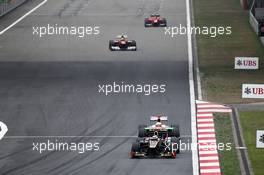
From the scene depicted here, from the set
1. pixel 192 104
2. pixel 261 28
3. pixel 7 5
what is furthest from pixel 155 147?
pixel 7 5

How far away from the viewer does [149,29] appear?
82875 mm

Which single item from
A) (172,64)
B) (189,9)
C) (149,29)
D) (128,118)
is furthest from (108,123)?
(189,9)

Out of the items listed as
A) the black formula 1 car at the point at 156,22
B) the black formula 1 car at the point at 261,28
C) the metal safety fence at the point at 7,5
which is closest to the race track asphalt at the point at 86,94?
the black formula 1 car at the point at 156,22

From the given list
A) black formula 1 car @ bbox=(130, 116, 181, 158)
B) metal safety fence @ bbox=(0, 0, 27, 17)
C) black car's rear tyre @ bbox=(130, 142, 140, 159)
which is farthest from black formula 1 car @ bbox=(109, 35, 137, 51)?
black car's rear tyre @ bbox=(130, 142, 140, 159)

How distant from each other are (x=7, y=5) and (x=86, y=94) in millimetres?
43668

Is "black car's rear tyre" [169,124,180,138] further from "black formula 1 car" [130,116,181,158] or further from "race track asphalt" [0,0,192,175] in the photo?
"race track asphalt" [0,0,192,175]

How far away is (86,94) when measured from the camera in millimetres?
53750

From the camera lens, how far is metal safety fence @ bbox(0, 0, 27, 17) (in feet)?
304

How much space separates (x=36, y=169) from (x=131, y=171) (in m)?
3.39

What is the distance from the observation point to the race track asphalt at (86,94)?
3859 centimetres

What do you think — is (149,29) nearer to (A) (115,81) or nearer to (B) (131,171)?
(A) (115,81)

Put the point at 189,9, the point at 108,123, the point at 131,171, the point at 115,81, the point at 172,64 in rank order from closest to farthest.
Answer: the point at 131,171
the point at 108,123
the point at 115,81
the point at 172,64
the point at 189,9

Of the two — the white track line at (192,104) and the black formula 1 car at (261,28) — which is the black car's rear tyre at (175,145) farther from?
the black formula 1 car at (261,28)

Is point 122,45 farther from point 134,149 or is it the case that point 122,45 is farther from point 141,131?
point 134,149
